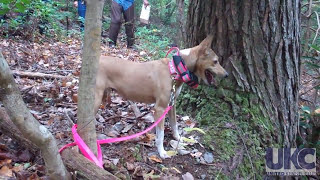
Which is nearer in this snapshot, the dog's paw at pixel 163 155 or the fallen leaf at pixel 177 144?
the dog's paw at pixel 163 155

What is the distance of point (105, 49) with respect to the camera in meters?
8.70

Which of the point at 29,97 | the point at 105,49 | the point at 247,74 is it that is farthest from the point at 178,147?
the point at 105,49

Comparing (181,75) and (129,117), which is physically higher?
(181,75)

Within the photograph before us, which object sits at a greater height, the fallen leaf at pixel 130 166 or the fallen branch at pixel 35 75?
Answer: the fallen branch at pixel 35 75

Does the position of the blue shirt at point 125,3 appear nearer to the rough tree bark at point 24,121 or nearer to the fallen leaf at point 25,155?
the fallen leaf at point 25,155

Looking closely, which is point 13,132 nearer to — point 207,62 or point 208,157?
point 208,157

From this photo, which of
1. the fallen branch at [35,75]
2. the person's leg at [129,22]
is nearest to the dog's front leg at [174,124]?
the fallen branch at [35,75]

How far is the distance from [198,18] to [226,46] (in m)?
0.56

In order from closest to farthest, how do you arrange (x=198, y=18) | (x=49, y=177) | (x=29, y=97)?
(x=49, y=177) < (x=198, y=18) < (x=29, y=97)

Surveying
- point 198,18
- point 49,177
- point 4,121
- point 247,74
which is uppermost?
point 198,18

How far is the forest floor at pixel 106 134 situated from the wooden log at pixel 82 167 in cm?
23

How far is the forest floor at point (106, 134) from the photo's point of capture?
283cm

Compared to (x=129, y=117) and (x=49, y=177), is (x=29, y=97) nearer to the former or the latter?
(x=129, y=117)

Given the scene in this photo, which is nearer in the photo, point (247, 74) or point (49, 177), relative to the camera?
point (49, 177)
